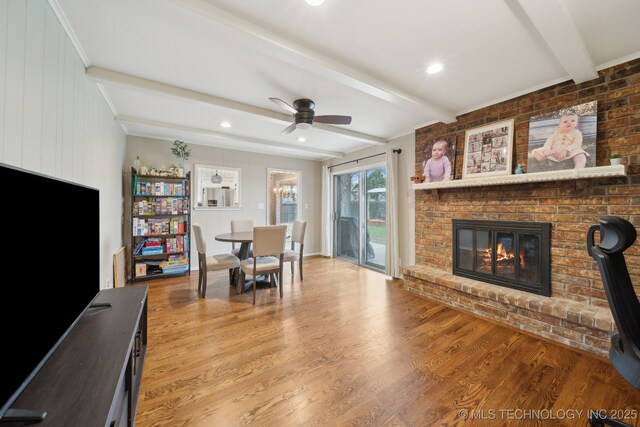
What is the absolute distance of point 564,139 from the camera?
242cm

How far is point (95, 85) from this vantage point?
250 centimetres

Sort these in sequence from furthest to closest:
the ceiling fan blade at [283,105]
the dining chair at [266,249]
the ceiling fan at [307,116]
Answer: the dining chair at [266,249], the ceiling fan at [307,116], the ceiling fan blade at [283,105]

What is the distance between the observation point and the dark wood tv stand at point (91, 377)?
0.78 m

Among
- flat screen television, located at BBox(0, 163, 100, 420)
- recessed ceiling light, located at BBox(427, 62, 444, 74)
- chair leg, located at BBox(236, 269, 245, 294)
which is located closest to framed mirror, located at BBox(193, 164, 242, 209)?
chair leg, located at BBox(236, 269, 245, 294)

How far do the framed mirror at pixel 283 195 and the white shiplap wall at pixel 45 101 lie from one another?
10.6 feet

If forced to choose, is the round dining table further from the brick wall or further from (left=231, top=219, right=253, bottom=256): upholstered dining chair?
the brick wall

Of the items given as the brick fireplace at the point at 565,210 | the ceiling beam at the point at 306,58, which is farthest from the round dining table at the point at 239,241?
the brick fireplace at the point at 565,210

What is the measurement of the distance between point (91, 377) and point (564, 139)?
3784mm

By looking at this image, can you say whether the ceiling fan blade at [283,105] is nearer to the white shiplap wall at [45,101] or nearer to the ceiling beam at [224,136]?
the white shiplap wall at [45,101]

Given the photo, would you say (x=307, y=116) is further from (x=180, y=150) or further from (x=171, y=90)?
(x=180, y=150)

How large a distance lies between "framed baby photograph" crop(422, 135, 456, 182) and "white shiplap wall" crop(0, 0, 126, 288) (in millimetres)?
3691

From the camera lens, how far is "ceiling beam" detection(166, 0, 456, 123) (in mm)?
1538

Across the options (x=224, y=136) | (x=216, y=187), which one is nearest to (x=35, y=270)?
(x=224, y=136)

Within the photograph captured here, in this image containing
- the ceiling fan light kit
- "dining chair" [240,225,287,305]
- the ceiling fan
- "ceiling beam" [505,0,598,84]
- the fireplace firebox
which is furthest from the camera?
the ceiling fan light kit
